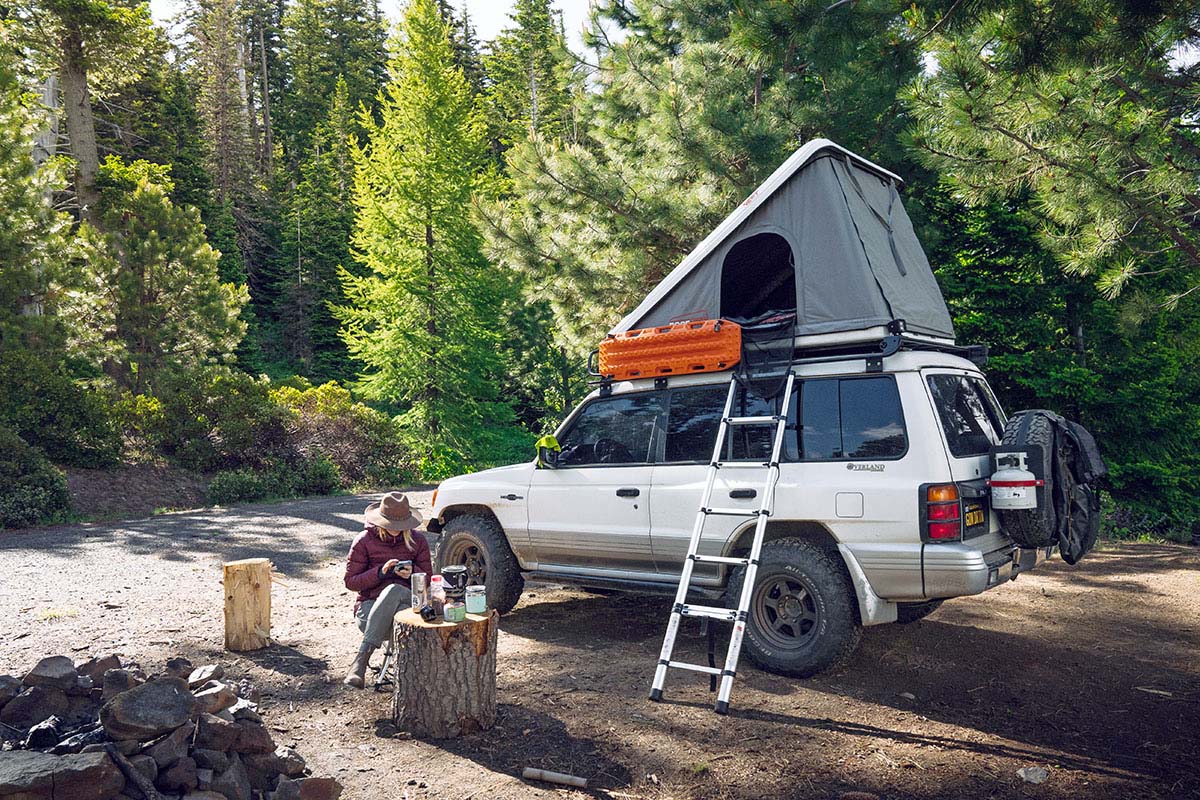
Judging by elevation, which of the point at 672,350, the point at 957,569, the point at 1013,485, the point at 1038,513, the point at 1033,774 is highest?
the point at 672,350

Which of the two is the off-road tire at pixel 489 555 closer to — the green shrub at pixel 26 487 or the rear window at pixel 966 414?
the rear window at pixel 966 414

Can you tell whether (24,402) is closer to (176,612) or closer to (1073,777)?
(176,612)

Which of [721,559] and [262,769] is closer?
[262,769]

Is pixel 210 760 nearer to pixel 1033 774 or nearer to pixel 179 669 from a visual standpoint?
pixel 179 669

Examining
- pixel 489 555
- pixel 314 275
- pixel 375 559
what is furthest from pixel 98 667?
pixel 314 275

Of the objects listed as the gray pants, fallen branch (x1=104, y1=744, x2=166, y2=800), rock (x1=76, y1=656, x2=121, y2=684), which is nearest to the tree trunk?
the gray pants

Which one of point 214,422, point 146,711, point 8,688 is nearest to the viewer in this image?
point 146,711

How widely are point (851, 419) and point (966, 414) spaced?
2.93 ft

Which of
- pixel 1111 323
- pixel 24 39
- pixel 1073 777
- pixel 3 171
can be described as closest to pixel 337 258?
pixel 24 39

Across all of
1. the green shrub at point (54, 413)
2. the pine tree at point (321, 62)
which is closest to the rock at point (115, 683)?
the green shrub at point (54, 413)

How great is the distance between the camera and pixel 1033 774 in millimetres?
4055

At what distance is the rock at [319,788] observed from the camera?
12.2ft

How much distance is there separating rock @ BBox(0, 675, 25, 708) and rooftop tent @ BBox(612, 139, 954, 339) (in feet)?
15.6

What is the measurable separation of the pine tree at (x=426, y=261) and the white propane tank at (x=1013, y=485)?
18665 mm
